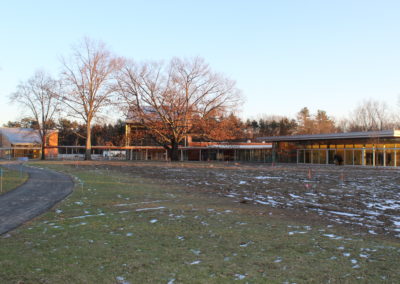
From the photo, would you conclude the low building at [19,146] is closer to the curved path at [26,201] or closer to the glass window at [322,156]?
the glass window at [322,156]

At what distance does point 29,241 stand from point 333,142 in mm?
45157

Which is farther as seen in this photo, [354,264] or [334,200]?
[334,200]

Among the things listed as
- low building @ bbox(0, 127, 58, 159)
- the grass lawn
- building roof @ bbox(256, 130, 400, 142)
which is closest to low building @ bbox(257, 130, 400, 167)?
building roof @ bbox(256, 130, 400, 142)

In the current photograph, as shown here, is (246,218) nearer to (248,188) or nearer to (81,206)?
(81,206)

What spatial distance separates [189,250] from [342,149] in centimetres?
4380

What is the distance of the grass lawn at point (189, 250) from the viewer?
5074 millimetres

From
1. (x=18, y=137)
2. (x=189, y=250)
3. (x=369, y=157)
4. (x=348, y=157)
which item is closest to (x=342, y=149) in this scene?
(x=348, y=157)

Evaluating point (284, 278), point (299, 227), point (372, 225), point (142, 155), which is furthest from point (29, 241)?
point (142, 155)

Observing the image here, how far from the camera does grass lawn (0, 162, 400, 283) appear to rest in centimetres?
507

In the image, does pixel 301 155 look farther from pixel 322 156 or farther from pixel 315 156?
pixel 322 156

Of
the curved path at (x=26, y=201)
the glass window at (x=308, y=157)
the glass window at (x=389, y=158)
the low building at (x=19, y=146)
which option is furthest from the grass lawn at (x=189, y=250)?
the low building at (x=19, y=146)

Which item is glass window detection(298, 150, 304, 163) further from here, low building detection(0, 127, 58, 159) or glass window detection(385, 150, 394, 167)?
low building detection(0, 127, 58, 159)

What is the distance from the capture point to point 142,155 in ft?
242

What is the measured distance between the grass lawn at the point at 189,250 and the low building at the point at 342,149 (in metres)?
34.8
